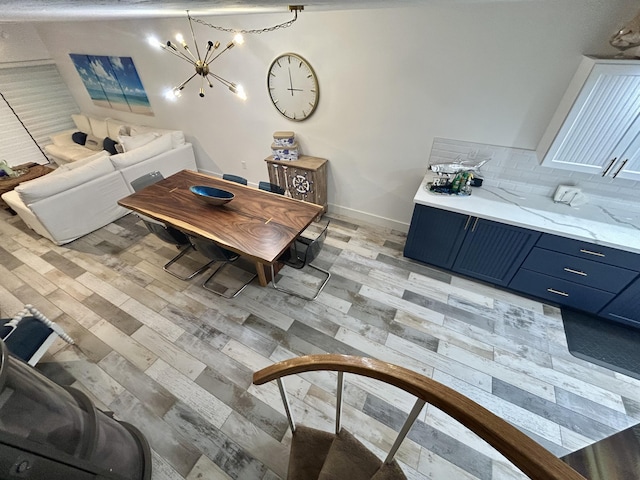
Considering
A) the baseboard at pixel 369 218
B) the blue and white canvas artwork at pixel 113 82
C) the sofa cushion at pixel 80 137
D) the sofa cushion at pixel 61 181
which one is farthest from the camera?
the sofa cushion at pixel 80 137

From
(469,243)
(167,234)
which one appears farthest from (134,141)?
(469,243)

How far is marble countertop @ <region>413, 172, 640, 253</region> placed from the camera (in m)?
1.96

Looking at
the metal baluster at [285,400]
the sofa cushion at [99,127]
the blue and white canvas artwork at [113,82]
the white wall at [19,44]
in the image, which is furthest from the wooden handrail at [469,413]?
the white wall at [19,44]

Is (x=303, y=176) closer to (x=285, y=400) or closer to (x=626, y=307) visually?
(x=285, y=400)

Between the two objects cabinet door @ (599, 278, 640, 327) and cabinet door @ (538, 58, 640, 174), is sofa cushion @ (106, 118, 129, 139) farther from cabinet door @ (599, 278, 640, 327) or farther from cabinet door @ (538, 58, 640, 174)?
cabinet door @ (599, 278, 640, 327)

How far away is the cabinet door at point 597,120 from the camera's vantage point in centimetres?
164

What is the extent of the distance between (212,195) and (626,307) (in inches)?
147

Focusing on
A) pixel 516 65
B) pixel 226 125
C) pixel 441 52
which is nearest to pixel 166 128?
pixel 226 125

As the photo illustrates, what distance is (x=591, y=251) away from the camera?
78.3 inches

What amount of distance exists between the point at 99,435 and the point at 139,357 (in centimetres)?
78

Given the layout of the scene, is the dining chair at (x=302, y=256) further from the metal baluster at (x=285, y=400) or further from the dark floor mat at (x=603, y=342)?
the dark floor mat at (x=603, y=342)

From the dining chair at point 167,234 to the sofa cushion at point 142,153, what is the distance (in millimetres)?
A: 728

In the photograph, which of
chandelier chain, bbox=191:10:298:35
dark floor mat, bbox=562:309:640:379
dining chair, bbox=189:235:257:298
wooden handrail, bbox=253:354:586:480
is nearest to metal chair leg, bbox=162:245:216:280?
dining chair, bbox=189:235:257:298

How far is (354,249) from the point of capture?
307 cm
